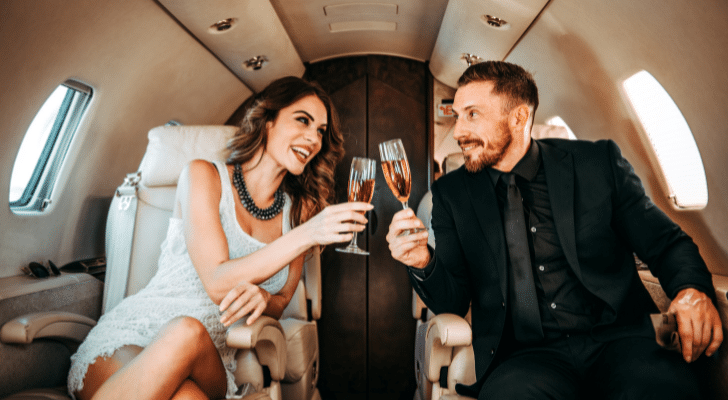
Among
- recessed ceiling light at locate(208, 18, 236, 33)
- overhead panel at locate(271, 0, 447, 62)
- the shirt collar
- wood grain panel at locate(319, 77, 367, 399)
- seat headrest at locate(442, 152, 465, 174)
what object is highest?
overhead panel at locate(271, 0, 447, 62)

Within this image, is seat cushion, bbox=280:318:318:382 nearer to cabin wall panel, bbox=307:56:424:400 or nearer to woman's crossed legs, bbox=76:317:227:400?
woman's crossed legs, bbox=76:317:227:400

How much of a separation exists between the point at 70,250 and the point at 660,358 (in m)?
3.10

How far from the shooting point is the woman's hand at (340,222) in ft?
4.49

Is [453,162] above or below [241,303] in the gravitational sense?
above

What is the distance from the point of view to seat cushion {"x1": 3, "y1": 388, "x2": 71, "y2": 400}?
1.43 meters

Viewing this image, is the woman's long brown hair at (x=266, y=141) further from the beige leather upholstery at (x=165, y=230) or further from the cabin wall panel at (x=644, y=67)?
the cabin wall panel at (x=644, y=67)

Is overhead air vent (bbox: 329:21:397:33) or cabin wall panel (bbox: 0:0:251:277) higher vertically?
overhead air vent (bbox: 329:21:397:33)

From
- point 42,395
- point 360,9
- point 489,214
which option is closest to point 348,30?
point 360,9

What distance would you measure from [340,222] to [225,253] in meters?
0.61

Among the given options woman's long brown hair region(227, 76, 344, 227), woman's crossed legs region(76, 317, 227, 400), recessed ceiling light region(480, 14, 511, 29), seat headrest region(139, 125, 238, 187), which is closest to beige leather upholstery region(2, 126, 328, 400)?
seat headrest region(139, 125, 238, 187)

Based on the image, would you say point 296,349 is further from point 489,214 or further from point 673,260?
point 673,260

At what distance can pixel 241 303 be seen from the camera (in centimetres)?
153

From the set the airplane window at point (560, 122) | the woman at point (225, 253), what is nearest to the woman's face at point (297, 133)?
the woman at point (225, 253)

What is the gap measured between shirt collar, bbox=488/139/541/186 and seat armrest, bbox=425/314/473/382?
661mm
